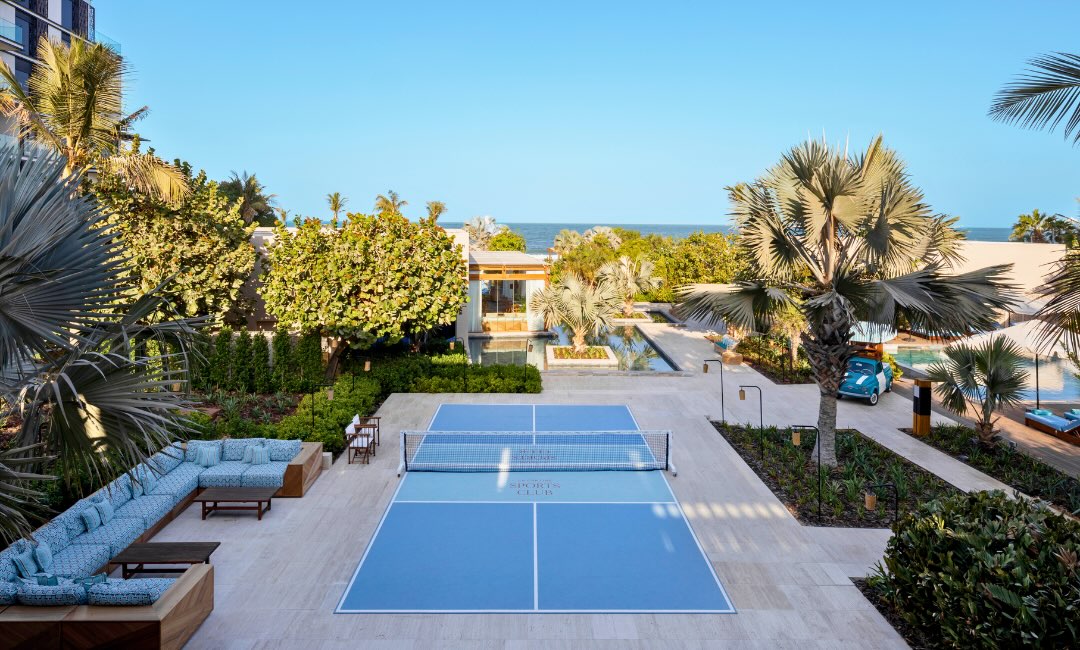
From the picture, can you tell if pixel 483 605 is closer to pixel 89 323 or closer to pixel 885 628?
pixel 885 628

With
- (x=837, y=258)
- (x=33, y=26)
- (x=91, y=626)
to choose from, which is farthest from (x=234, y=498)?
(x=33, y=26)

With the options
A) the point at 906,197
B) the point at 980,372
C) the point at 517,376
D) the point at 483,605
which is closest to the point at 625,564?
the point at 483,605

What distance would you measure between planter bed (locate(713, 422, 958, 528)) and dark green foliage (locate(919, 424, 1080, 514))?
1.30 meters

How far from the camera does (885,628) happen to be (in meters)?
7.99

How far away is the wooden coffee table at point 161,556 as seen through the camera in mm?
8625

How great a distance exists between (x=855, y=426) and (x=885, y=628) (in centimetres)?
973

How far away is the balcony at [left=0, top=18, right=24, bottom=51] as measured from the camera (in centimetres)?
3212

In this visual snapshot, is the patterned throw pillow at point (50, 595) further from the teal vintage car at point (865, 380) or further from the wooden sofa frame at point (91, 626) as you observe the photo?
the teal vintage car at point (865, 380)

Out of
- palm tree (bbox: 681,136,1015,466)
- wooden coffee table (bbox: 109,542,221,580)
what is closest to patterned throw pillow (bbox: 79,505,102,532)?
wooden coffee table (bbox: 109,542,221,580)

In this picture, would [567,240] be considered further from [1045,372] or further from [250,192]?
[1045,372]

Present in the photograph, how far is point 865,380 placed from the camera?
1916 centimetres

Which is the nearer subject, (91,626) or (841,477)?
(91,626)

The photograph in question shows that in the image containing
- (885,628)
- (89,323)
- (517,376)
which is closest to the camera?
(89,323)

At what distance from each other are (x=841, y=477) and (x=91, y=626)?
11769 mm
